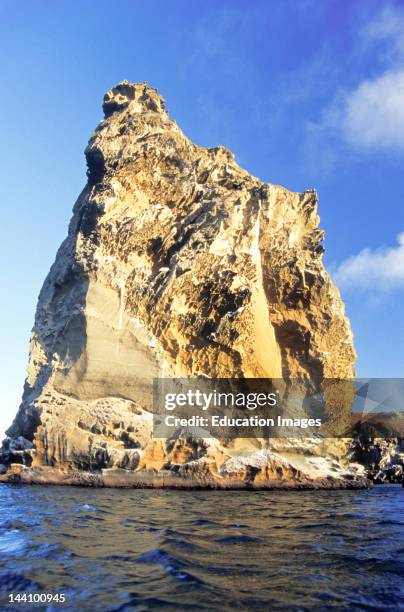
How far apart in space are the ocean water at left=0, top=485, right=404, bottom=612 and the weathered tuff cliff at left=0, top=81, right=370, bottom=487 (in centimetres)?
1139

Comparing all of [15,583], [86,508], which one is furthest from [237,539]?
[86,508]

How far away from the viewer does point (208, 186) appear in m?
34.6

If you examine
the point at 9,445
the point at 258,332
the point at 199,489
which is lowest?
the point at 199,489

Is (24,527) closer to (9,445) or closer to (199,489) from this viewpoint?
(199,489)

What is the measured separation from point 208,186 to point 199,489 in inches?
851

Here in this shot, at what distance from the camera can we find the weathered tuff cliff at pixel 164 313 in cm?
2384

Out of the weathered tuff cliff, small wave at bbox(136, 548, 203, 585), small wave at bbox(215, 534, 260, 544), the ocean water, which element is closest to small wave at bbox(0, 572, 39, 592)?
the ocean water

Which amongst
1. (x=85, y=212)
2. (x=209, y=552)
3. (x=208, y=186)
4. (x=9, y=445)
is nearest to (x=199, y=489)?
(x=9, y=445)

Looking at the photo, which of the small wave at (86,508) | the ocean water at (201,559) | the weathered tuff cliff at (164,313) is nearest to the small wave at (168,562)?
the ocean water at (201,559)

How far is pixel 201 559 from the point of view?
280 inches

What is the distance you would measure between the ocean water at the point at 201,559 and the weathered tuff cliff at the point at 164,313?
11390 mm

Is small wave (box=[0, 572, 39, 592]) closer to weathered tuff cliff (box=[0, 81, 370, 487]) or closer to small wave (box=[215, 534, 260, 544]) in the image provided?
small wave (box=[215, 534, 260, 544])

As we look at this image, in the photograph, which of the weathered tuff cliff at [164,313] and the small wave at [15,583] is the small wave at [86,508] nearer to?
the small wave at [15,583]

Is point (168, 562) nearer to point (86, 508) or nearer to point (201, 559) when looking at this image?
point (201, 559)
